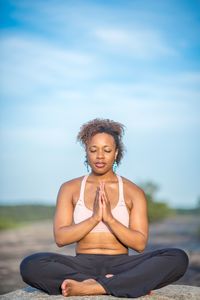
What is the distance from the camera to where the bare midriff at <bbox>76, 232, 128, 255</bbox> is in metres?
5.12

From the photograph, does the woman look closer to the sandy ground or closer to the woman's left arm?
the woman's left arm

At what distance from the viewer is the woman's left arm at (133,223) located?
4.93m

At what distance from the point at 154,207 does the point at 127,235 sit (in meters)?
11.2

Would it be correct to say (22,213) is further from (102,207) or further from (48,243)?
(102,207)

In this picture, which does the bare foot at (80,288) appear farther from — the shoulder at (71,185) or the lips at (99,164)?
the lips at (99,164)

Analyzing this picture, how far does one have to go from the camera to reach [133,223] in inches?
202

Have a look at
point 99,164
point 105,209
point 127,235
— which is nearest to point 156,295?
point 127,235

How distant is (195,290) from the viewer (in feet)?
18.2

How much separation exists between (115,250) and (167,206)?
451 inches

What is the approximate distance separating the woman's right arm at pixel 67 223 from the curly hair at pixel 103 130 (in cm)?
47

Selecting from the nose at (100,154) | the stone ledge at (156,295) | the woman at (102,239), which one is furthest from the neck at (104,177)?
the stone ledge at (156,295)

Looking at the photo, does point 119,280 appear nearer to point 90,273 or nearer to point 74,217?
point 90,273

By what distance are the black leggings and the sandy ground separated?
108 inches

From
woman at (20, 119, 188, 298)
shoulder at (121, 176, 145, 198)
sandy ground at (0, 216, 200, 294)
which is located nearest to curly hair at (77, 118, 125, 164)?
woman at (20, 119, 188, 298)
